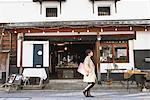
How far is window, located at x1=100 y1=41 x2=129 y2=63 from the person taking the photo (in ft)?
57.3

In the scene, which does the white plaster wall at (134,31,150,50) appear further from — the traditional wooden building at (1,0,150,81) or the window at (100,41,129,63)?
the window at (100,41,129,63)

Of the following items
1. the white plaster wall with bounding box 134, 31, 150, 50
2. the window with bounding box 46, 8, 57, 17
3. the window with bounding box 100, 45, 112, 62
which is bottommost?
the window with bounding box 100, 45, 112, 62

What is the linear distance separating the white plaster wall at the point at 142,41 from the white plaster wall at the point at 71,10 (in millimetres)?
1266

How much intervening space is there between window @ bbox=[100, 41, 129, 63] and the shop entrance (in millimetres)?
1716

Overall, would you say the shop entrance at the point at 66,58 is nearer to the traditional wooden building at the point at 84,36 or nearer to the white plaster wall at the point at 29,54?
the traditional wooden building at the point at 84,36

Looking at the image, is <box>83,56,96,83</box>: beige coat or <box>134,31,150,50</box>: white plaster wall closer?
<box>83,56,96,83</box>: beige coat

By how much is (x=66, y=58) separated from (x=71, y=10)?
153 inches

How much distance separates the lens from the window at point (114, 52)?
17.5 meters

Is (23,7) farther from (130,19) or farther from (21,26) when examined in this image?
(130,19)

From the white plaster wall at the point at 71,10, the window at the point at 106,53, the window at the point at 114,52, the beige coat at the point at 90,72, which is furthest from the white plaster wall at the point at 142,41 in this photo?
the beige coat at the point at 90,72

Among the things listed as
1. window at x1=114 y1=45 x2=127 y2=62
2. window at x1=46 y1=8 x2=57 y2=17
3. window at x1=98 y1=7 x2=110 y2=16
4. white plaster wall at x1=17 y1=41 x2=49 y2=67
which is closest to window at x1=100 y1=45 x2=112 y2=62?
window at x1=114 y1=45 x2=127 y2=62

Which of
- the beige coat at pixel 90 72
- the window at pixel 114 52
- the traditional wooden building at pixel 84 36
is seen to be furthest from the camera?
the window at pixel 114 52

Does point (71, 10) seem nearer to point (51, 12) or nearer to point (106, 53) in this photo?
point (51, 12)

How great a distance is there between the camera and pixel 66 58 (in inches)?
793
